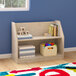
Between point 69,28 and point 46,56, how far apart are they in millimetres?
866

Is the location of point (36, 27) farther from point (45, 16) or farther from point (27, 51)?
point (27, 51)

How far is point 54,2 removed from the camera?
4.14 meters

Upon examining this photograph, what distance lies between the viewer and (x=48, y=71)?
130 inches

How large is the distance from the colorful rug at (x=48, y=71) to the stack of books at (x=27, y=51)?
434mm

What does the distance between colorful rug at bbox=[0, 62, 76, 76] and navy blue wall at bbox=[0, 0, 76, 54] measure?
32.6 inches

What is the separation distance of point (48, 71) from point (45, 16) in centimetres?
125

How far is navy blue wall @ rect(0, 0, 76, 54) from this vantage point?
390 centimetres

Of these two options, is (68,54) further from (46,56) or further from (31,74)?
(31,74)

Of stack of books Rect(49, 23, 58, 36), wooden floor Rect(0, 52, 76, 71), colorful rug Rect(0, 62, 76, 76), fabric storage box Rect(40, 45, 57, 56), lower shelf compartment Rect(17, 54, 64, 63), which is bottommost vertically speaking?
colorful rug Rect(0, 62, 76, 76)

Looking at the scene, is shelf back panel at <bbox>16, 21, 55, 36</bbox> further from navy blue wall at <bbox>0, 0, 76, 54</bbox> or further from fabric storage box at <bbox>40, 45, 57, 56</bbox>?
fabric storage box at <bbox>40, 45, 57, 56</bbox>

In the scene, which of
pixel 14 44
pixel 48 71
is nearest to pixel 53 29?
pixel 14 44

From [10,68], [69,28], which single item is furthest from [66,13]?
[10,68]

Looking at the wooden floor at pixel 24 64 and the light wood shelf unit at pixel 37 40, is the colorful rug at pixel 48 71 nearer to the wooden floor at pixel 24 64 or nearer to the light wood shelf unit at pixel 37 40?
the wooden floor at pixel 24 64

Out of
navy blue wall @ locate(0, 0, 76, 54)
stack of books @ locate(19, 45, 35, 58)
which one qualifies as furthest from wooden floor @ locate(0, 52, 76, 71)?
navy blue wall @ locate(0, 0, 76, 54)
